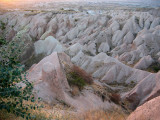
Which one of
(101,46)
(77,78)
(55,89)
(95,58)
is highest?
(55,89)

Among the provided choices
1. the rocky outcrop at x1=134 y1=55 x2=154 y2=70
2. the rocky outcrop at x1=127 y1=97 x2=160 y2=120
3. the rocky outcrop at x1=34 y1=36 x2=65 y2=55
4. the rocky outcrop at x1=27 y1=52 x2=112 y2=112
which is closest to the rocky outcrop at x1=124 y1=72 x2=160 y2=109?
the rocky outcrop at x1=27 y1=52 x2=112 y2=112

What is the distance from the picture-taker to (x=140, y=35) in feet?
92.9

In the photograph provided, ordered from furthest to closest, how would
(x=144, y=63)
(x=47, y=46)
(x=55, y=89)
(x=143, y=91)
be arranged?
(x=144, y=63) < (x=47, y=46) < (x=143, y=91) < (x=55, y=89)

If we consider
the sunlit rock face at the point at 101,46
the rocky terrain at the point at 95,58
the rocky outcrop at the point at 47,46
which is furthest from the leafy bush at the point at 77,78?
the rocky outcrop at the point at 47,46

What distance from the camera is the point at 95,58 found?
61.6 feet

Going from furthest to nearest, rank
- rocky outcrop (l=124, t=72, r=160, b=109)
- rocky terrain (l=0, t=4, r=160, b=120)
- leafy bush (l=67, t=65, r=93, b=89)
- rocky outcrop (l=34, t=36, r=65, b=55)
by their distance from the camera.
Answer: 1. rocky outcrop (l=34, t=36, r=65, b=55)
2. rocky outcrop (l=124, t=72, r=160, b=109)
3. leafy bush (l=67, t=65, r=93, b=89)
4. rocky terrain (l=0, t=4, r=160, b=120)

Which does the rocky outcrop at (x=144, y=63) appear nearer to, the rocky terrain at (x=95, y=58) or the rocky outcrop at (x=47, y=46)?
the rocky terrain at (x=95, y=58)

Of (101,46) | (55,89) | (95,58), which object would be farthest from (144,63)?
A: (55,89)

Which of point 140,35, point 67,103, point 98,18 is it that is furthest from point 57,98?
point 98,18

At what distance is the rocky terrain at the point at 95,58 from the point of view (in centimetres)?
742

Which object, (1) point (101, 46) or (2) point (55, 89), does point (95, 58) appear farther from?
(2) point (55, 89)

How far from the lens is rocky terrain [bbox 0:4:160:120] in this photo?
7422mm

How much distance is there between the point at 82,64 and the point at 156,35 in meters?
17.0

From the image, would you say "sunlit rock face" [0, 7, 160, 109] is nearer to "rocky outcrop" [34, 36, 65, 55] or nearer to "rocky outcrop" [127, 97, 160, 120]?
"rocky outcrop" [34, 36, 65, 55]
